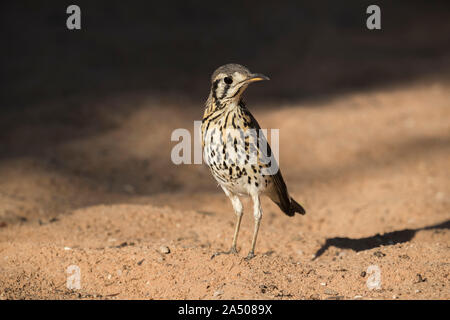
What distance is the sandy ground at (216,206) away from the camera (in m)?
4.78

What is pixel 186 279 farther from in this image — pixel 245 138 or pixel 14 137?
pixel 14 137

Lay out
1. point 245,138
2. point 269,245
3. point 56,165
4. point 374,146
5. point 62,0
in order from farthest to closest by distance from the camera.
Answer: point 62,0 < point 374,146 < point 56,165 < point 269,245 < point 245,138

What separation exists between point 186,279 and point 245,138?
1.23 m

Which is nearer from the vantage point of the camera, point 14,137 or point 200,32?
point 14,137

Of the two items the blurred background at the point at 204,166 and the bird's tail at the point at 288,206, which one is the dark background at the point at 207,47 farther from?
the bird's tail at the point at 288,206

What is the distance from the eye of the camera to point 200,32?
16078mm

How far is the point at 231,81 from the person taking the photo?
4.97 meters

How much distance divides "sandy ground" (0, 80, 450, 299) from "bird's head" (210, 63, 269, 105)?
1314 millimetres

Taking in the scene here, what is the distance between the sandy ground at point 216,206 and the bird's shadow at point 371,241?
0.02 meters

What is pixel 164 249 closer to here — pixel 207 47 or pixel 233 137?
pixel 233 137

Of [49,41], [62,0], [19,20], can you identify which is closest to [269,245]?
[49,41]

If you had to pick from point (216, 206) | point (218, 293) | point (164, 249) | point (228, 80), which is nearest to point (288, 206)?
point (164, 249)

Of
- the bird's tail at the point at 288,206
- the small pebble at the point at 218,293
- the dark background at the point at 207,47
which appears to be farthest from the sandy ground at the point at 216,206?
the dark background at the point at 207,47

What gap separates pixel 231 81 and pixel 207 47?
415 inches
